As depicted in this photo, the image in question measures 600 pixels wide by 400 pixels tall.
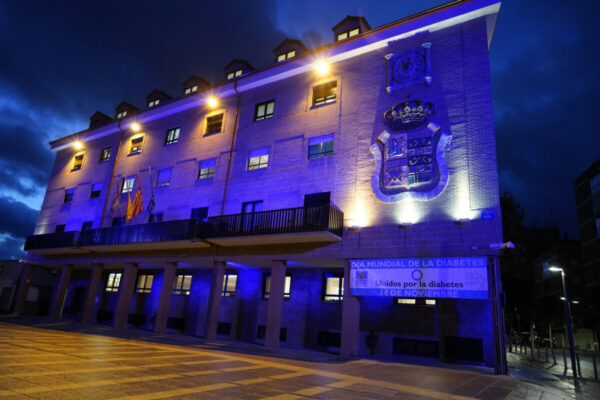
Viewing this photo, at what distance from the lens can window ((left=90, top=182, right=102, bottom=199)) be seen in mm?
28191

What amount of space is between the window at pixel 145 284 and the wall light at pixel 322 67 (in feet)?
60.0

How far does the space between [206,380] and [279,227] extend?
9.80 meters

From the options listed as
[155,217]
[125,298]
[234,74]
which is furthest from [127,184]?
[234,74]

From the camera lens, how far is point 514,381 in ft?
34.9

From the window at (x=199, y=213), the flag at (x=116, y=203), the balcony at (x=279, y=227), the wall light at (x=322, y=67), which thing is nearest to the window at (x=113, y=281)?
the flag at (x=116, y=203)

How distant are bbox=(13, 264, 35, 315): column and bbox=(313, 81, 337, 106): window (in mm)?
26780

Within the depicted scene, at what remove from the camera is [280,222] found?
659 inches

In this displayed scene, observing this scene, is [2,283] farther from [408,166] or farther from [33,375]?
[408,166]

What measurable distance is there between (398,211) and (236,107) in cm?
1308

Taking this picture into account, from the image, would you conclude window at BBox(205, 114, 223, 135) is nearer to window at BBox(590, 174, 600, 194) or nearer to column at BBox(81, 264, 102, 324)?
column at BBox(81, 264, 102, 324)

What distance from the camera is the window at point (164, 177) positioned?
80.4 ft

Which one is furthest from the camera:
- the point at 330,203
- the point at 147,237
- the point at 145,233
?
the point at 145,233

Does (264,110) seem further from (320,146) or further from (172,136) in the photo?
(172,136)

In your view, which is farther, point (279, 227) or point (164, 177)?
point (164, 177)
